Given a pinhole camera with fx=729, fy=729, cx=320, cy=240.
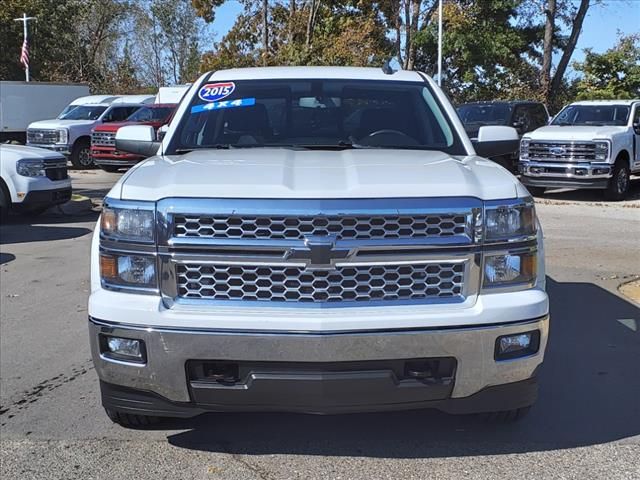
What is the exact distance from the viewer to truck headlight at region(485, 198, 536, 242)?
3.22m

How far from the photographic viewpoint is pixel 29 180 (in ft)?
37.2

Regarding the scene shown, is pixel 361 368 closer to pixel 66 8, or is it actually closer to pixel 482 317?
pixel 482 317

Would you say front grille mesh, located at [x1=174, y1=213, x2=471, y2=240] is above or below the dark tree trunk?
below

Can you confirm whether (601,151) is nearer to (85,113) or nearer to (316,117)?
(316,117)

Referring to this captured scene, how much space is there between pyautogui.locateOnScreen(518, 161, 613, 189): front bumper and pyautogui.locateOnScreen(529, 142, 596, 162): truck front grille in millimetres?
99

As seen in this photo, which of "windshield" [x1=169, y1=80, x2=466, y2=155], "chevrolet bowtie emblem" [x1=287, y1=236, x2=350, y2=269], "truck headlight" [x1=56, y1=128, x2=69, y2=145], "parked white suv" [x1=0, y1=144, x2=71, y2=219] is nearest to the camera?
"chevrolet bowtie emblem" [x1=287, y1=236, x2=350, y2=269]

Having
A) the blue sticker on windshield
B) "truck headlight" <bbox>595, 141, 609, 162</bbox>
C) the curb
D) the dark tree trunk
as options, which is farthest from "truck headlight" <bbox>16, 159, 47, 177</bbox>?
the dark tree trunk

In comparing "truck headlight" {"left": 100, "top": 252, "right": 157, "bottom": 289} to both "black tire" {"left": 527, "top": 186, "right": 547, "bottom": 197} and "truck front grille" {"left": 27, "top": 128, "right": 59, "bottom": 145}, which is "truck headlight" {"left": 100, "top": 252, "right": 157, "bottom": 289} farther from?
"truck front grille" {"left": 27, "top": 128, "right": 59, "bottom": 145}

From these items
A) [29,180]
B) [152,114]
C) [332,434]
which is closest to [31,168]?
[29,180]

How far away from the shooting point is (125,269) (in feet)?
10.7

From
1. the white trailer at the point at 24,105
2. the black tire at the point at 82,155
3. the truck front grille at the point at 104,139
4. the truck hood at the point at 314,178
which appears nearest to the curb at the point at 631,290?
the truck hood at the point at 314,178

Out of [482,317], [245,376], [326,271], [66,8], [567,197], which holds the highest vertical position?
[66,8]

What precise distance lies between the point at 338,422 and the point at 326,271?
4.34ft

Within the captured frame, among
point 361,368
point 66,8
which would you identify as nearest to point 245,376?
point 361,368
